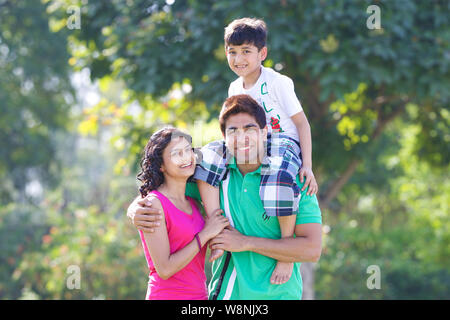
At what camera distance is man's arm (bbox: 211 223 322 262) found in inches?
103

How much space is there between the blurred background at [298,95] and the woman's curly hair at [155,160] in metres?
2.60

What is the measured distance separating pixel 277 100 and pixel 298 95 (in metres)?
3.65

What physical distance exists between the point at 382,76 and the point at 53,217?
6.91 meters

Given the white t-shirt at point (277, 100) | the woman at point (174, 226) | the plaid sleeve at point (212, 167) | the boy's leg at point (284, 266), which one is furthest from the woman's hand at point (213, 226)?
the white t-shirt at point (277, 100)

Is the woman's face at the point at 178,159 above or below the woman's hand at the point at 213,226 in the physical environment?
above

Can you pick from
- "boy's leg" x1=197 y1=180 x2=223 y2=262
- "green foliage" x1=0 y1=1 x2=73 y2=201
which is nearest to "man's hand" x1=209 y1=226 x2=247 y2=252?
"boy's leg" x1=197 y1=180 x2=223 y2=262

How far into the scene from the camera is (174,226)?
106 inches

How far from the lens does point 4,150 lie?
1400 centimetres

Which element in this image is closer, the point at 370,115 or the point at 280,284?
the point at 280,284

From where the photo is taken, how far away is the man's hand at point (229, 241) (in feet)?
8.58

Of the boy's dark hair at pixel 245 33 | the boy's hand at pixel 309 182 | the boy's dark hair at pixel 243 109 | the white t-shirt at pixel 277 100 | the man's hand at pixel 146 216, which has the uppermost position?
the boy's dark hair at pixel 245 33

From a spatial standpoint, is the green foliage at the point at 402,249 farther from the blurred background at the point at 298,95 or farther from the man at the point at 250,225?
the man at the point at 250,225

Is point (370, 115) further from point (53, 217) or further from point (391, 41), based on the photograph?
point (53, 217)

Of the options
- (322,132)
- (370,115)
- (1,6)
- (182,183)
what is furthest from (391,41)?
(1,6)
